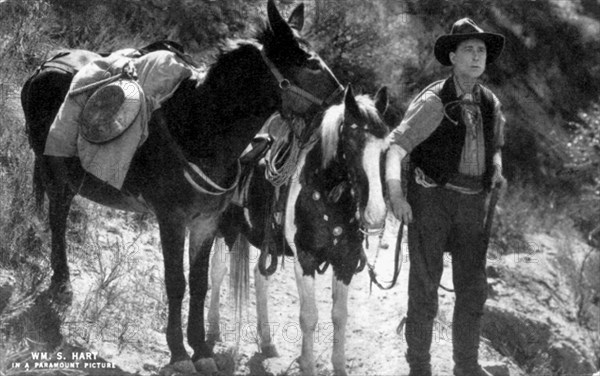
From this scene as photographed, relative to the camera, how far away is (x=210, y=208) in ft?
18.0

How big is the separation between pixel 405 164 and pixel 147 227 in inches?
123

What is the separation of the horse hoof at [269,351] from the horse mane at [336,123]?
1.62m

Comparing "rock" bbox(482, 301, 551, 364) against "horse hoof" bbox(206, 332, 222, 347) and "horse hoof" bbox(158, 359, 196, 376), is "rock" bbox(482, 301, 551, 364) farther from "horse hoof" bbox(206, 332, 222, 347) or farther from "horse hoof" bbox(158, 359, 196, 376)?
"horse hoof" bbox(158, 359, 196, 376)

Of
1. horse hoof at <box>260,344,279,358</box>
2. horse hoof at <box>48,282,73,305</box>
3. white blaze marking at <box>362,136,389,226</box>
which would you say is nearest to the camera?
white blaze marking at <box>362,136,389,226</box>

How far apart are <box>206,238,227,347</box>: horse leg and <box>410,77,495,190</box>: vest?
218cm

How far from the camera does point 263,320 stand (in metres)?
6.45

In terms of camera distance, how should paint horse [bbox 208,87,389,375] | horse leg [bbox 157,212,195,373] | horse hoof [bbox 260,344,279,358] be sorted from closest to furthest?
paint horse [bbox 208,87,389,375], horse leg [bbox 157,212,195,373], horse hoof [bbox 260,344,279,358]

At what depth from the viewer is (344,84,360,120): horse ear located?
501cm

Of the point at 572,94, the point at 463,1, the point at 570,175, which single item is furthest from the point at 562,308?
the point at 463,1

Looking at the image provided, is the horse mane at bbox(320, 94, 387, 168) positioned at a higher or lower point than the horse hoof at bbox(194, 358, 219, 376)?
higher

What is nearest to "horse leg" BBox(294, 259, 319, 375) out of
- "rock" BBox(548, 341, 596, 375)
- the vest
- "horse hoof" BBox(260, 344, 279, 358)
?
"horse hoof" BBox(260, 344, 279, 358)

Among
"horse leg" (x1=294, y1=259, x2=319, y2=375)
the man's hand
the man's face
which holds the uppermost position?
the man's face

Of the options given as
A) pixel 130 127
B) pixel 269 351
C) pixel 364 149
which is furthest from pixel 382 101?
pixel 269 351

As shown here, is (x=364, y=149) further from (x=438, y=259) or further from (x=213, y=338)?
(x=213, y=338)
